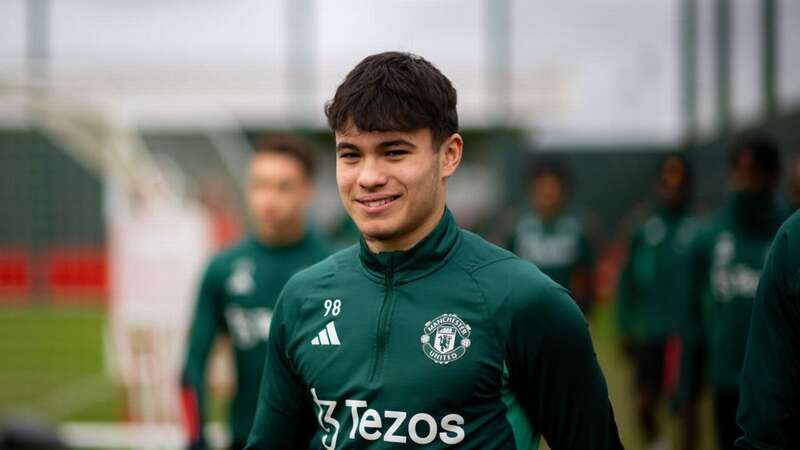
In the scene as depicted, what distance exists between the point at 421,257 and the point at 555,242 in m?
6.06

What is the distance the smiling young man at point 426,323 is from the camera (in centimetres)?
211

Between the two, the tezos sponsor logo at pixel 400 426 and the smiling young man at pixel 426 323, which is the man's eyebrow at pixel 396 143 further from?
the tezos sponsor logo at pixel 400 426

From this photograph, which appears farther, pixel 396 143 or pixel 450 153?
pixel 450 153

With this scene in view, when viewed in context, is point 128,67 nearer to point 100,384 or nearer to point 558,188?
point 100,384

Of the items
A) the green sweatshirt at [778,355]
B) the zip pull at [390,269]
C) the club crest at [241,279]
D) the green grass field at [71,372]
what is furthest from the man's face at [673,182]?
the zip pull at [390,269]

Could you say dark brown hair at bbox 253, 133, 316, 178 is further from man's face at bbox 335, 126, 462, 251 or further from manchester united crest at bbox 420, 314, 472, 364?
manchester united crest at bbox 420, 314, 472, 364

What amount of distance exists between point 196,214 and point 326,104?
5.35 meters

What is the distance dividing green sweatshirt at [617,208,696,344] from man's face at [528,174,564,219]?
0.71m

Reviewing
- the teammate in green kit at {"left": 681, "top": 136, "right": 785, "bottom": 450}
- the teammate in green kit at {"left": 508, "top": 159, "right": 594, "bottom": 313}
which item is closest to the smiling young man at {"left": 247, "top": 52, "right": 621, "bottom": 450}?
the teammate in green kit at {"left": 681, "top": 136, "right": 785, "bottom": 450}

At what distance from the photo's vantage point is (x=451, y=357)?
212cm

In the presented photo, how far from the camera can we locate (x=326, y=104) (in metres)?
2.29

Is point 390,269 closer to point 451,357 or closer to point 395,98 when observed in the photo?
point 451,357

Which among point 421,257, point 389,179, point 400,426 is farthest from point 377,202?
point 400,426

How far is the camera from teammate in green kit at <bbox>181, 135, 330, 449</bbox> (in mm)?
4371
